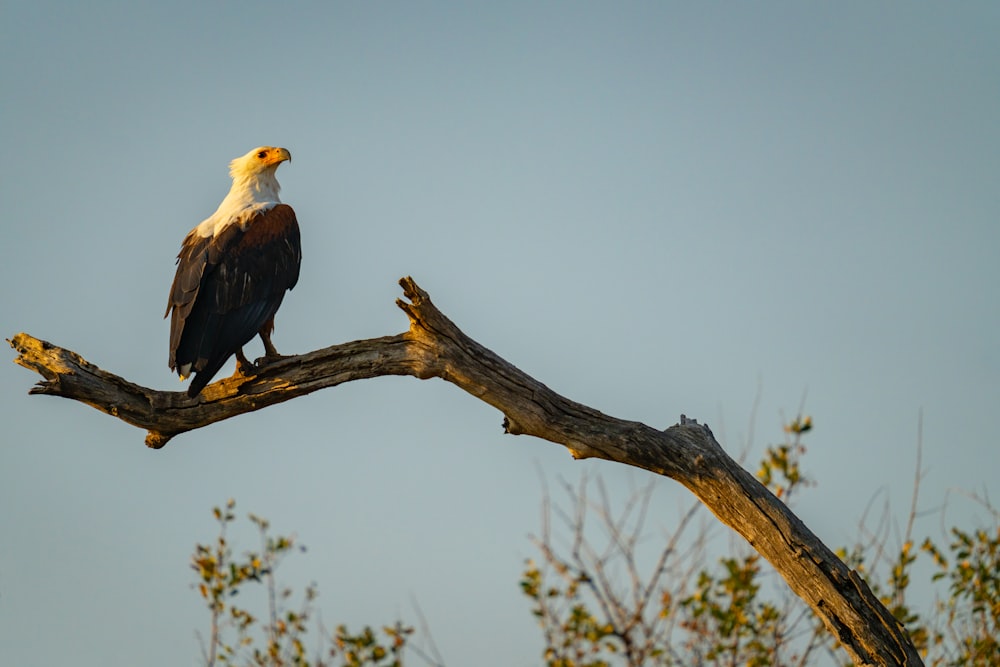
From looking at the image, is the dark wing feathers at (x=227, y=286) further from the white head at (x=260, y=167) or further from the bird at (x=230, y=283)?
the white head at (x=260, y=167)

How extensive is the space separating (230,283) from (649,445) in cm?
239

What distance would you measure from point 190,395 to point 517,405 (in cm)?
157

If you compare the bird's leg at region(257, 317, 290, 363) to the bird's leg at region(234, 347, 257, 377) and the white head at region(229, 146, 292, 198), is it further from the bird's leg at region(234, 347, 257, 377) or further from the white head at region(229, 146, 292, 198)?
the white head at region(229, 146, 292, 198)

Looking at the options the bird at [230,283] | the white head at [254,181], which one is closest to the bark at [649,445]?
the bird at [230,283]

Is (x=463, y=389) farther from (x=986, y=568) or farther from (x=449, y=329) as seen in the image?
(x=986, y=568)

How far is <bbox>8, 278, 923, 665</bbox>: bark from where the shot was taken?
15.7ft

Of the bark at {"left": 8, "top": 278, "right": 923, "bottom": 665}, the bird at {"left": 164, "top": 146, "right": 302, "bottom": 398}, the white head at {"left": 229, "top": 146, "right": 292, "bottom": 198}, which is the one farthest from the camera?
the white head at {"left": 229, "top": 146, "right": 292, "bottom": 198}

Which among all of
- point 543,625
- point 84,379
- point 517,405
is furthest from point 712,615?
point 84,379

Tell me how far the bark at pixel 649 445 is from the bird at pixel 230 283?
0.67 metres

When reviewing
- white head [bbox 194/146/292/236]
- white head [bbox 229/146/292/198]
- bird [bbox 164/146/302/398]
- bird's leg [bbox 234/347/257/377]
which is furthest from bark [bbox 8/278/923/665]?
white head [bbox 229/146/292/198]

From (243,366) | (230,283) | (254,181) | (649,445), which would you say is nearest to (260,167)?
(254,181)

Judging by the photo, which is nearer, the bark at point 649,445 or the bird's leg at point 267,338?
the bark at point 649,445

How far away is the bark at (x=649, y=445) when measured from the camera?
4789 mm

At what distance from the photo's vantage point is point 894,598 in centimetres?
683
